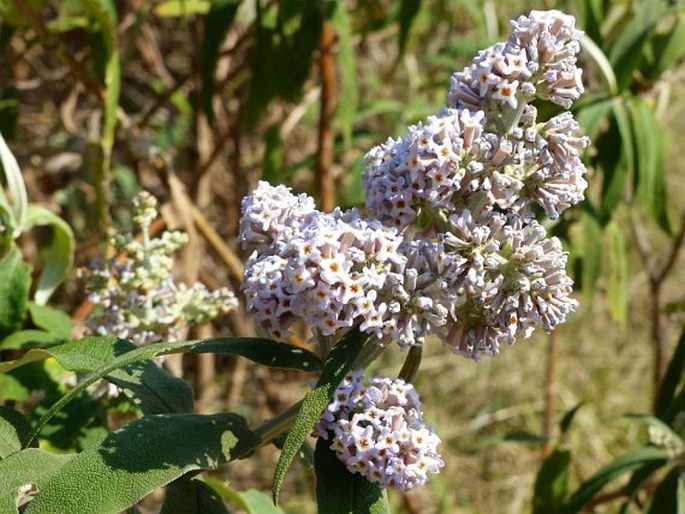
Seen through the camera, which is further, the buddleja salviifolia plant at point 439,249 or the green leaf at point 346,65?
the green leaf at point 346,65

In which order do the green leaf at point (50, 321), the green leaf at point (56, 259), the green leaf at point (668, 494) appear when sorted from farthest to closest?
the green leaf at point (668, 494), the green leaf at point (56, 259), the green leaf at point (50, 321)

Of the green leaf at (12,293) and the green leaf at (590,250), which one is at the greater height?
the green leaf at (12,293)

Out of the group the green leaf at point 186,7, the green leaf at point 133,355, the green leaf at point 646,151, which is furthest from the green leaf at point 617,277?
the green leaf at point 133,355

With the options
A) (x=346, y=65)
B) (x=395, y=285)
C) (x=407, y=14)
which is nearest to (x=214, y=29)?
(x=346, y=65)

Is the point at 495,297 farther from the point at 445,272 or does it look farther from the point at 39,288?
the point at 39,288

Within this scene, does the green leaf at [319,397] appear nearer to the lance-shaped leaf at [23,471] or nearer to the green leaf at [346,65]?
the lance-shaped leaf at [23,471]

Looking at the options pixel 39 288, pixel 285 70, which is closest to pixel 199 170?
pixel 285 70
